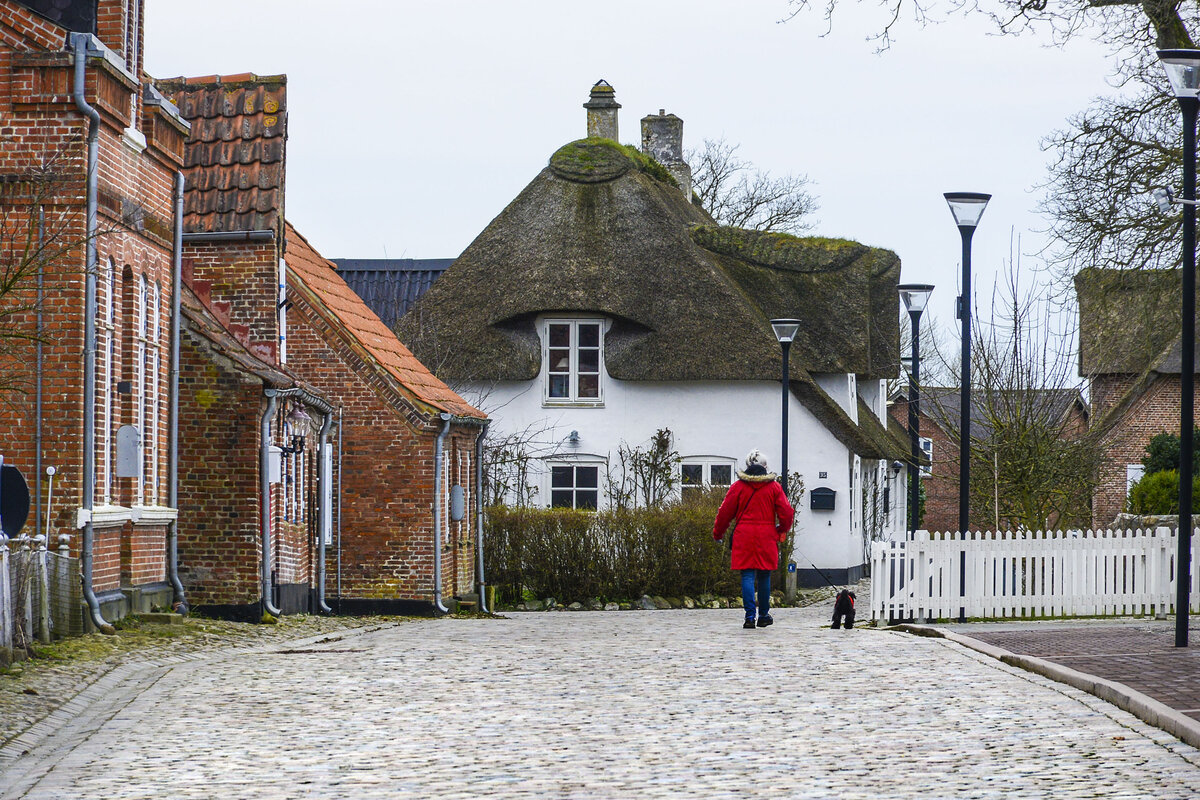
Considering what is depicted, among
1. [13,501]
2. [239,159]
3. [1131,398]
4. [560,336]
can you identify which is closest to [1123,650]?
[13,501]

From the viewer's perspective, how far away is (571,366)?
116 ft

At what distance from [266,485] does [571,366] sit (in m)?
18.3

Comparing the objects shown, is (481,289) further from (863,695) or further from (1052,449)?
(863,695)

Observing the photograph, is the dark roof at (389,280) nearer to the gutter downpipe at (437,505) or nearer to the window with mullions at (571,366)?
the window with mullions at (571,366)

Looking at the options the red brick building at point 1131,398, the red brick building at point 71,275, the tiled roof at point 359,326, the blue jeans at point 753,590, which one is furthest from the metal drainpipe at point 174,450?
the red brick building at point 1131,398

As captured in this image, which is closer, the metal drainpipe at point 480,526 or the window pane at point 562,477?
the metal drainpipe at point 480,526

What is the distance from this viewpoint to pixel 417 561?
72.9 ft

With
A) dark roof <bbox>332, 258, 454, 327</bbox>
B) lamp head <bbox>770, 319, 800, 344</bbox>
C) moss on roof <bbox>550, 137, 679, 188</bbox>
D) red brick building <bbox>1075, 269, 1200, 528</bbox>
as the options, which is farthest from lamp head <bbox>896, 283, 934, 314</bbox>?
red brick building <bbox>1075, 269, 1200, 528</bbox>

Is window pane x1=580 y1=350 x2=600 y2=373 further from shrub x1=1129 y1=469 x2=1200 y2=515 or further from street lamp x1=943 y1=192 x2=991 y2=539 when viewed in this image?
street lamp x1=943 y1=192 x2=991 y2=539

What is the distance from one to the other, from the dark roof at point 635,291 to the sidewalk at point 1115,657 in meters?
17.4

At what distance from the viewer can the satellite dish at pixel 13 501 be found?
11.9 m

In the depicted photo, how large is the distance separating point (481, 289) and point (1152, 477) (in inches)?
591

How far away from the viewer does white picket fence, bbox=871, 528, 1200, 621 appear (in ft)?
57.5

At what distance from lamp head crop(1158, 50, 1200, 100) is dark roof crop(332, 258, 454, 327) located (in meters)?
26.7
